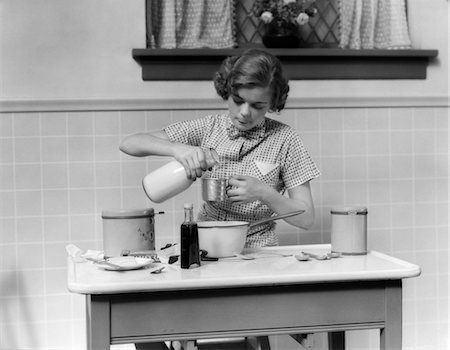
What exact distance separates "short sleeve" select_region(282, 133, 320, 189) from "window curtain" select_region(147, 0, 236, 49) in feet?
3.08

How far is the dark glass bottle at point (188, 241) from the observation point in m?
1.79

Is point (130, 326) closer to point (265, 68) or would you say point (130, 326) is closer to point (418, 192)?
point (265, 68)

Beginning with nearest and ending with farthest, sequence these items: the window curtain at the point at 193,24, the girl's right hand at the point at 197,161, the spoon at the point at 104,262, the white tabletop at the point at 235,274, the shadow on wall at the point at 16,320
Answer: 1. the white tabletop at the point at 235,274
2. the spoon at the point at 104,262
3. the girl's right hand at the point at 197,161
4. the shadow on wall at the point at 16,320
5. the window curtain at the point at 193,24

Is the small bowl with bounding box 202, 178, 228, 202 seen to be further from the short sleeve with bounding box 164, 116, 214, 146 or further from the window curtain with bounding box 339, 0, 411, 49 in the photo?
the window curtain with bounding box 339, 0, 411, 49

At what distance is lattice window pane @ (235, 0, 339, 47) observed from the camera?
3217 mm

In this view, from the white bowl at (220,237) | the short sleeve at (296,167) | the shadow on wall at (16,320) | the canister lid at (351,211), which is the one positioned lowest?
the shadow on wall at (16,320)

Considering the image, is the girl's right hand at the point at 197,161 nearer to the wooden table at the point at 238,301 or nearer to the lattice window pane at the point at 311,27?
the wooden table at the point at 238,301

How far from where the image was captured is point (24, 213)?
9.71 ft

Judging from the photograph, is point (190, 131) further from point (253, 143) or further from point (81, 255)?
point (81, 255)

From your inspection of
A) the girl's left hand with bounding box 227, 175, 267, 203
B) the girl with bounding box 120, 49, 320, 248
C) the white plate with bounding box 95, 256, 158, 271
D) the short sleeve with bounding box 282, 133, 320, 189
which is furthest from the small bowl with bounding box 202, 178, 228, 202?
the short sleeve with bounding box 282, 133, 320, 189

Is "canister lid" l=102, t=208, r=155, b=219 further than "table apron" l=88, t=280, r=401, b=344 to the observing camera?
Yes

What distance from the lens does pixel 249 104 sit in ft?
7.19

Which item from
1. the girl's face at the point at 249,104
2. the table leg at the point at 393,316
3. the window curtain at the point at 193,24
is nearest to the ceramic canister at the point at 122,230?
the girl's face at the point at 249,104

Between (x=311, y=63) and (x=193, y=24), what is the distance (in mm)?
586
